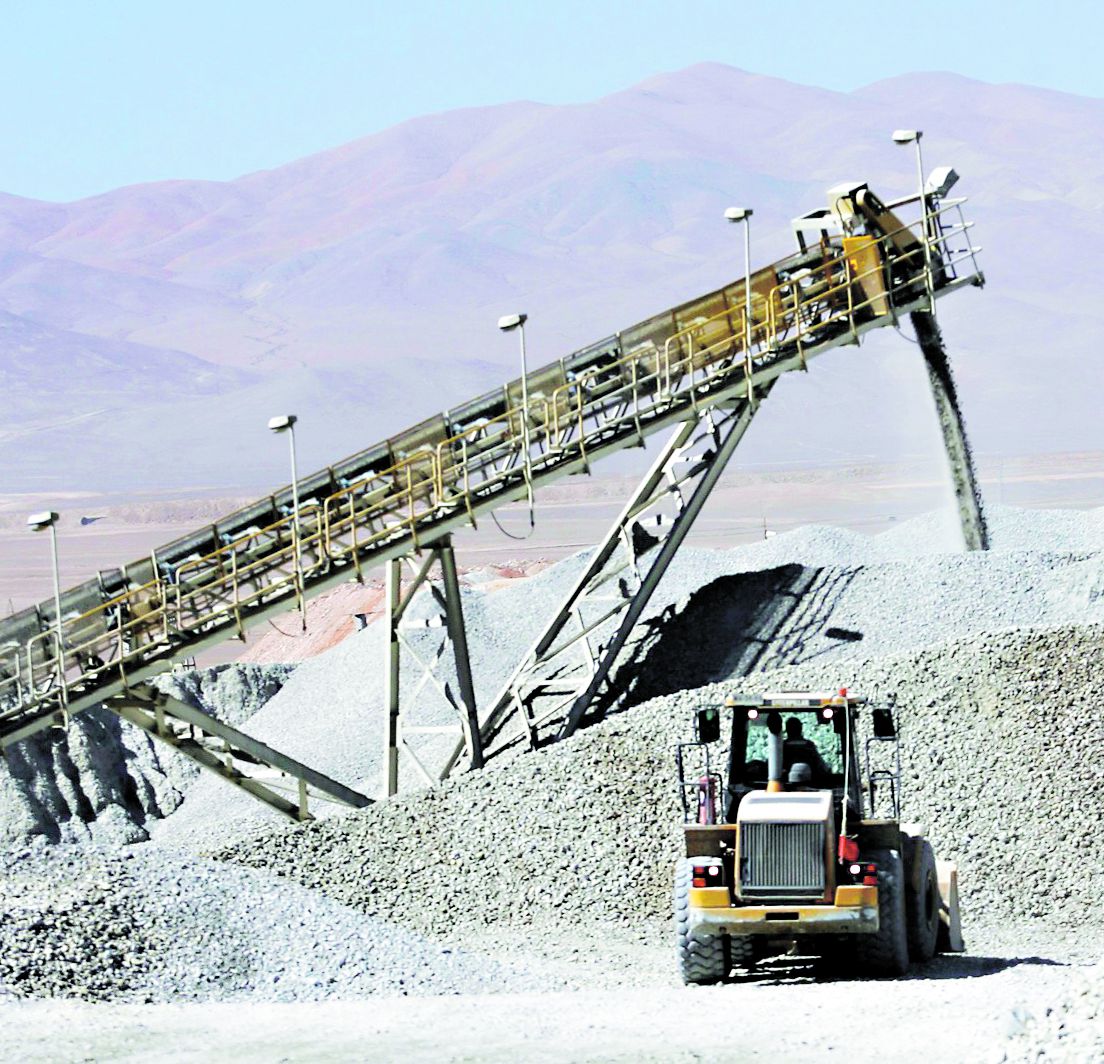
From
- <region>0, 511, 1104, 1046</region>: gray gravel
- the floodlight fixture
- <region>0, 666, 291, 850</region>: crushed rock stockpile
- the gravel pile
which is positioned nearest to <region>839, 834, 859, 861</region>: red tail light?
<region>0, 511, 1104, 1046</region>: gray gravel

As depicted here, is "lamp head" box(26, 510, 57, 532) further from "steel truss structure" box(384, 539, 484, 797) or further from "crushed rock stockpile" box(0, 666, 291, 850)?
"crushed rock stockpile" box(0, 666, 291, 850)

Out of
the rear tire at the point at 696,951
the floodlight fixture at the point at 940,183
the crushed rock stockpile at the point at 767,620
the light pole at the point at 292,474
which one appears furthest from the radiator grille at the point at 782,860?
the floodlight fixture at the point at 940,183

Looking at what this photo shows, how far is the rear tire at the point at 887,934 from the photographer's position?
1278 centimetres

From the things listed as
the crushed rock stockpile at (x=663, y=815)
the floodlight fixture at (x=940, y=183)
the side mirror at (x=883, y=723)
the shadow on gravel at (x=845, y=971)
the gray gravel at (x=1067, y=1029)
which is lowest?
the shadow on gravel at (x=845, y=971)

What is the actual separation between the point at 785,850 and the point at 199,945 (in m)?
4.11

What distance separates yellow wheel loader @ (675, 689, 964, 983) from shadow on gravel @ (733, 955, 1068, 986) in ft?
0.35

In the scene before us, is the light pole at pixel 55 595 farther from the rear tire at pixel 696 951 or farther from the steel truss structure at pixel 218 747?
the rear tire at pixel 696 951

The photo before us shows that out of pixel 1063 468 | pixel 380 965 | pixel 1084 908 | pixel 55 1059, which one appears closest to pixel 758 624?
pixel 1084 908

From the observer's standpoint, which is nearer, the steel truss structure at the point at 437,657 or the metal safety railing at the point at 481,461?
the metal safety railing at the point at 481,461

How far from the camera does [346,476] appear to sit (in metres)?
21.8

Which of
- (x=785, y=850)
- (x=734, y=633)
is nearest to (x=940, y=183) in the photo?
(x=734, y=633)

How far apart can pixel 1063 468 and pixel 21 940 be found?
109 meters

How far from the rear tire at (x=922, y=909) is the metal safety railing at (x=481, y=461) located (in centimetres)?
807

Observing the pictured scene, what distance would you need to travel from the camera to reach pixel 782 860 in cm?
1248
